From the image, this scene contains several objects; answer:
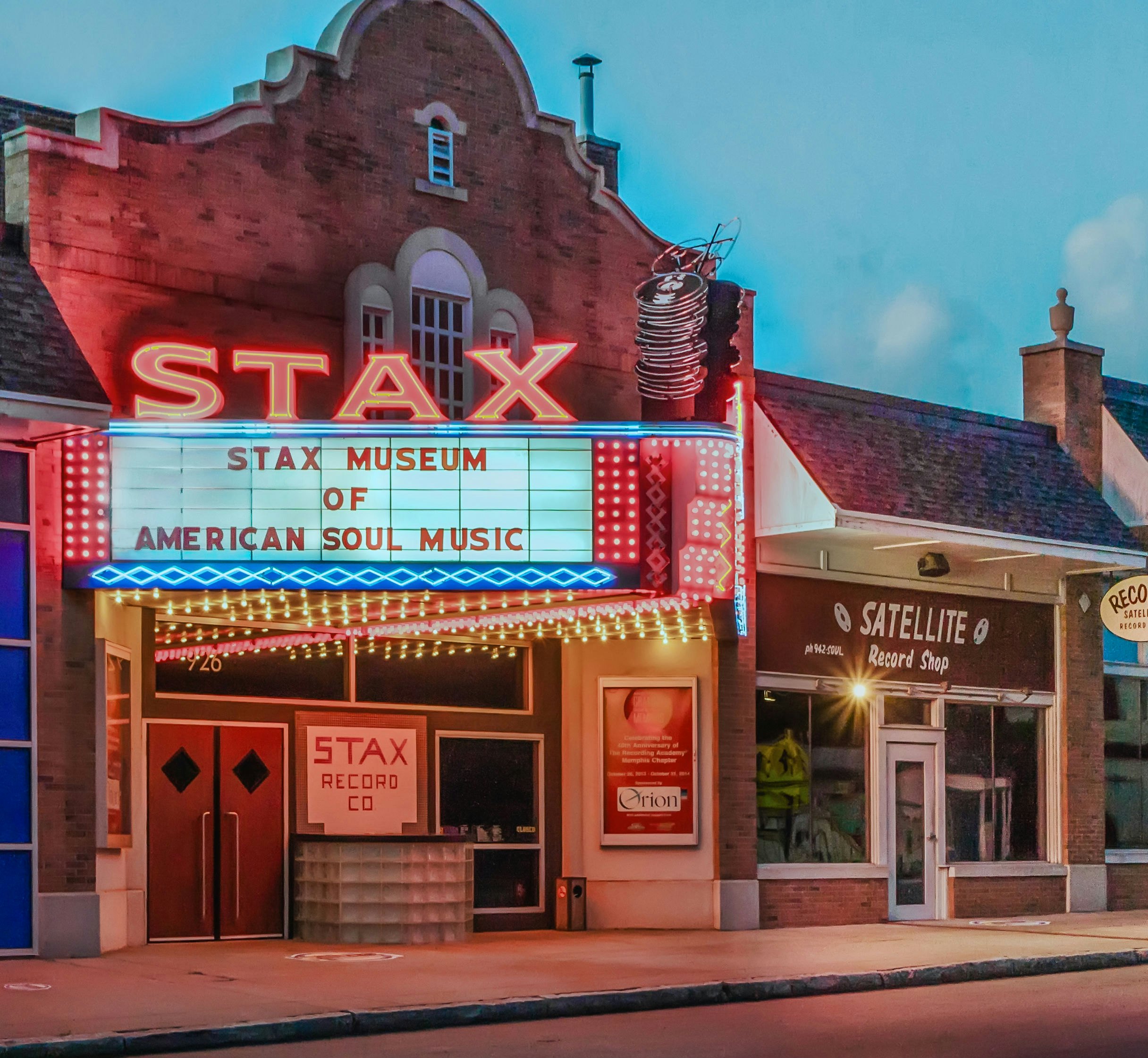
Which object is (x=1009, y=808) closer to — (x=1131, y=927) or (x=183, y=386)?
(x=1131, y=927)

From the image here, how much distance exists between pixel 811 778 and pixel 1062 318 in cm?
773

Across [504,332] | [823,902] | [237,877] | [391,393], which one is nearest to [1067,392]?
[823,902]

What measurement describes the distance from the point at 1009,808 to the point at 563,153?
10.5m

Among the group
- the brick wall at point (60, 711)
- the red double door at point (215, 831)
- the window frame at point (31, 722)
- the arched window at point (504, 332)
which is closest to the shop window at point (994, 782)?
the arched window at point (504, 332)

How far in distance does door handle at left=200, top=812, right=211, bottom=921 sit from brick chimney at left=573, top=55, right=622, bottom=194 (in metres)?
12.1

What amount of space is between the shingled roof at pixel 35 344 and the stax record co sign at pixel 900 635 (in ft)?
28.7

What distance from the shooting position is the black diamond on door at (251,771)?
65.3ft

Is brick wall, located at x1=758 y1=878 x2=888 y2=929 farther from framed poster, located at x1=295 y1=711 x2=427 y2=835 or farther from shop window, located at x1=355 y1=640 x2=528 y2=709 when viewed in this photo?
framed poster, located at x1=295 y1=711 x2=427 y2=835

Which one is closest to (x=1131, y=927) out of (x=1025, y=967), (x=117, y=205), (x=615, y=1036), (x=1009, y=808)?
(x=1009, y=808)

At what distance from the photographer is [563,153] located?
21.5 metres

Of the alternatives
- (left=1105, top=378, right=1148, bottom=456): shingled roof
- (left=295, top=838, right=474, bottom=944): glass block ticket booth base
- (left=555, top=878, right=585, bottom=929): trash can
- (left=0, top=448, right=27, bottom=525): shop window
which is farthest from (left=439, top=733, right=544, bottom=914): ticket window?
(left=1105, top=378, right=1148, bottom=456): shingled roof

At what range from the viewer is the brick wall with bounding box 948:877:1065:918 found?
24.0 m

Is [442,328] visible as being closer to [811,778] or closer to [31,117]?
[31,117]

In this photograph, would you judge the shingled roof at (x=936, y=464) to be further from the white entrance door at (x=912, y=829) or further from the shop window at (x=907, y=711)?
the white entrance door at (x=912, y=829)
